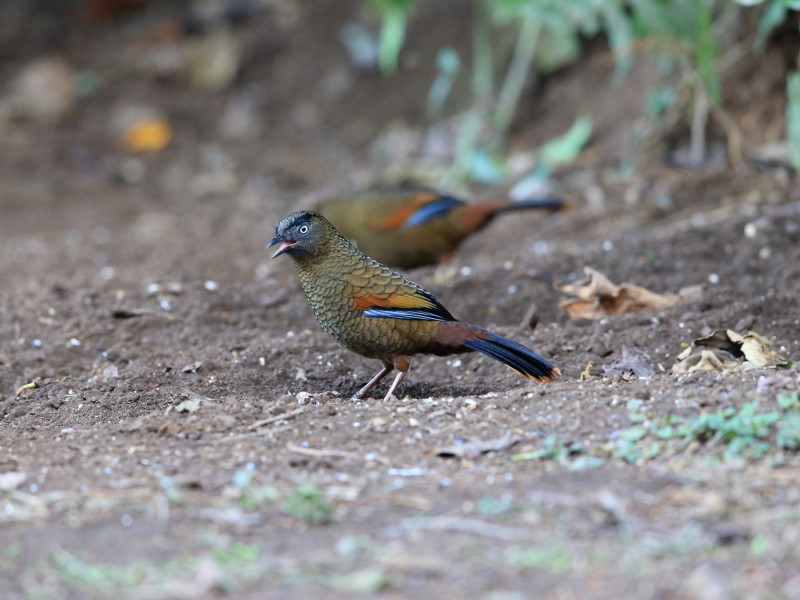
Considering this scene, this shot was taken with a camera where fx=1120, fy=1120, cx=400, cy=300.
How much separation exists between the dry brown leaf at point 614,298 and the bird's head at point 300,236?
140 cm

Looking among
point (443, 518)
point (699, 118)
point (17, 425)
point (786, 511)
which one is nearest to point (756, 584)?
point (786, 511)

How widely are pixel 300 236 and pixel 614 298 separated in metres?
1.68

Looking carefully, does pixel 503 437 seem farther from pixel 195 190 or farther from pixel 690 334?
pixel 195 190

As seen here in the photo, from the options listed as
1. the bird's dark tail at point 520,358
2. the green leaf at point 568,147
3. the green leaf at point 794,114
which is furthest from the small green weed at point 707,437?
the green leaf at point 568,147

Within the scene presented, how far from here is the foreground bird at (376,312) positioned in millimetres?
4652

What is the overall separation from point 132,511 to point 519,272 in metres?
3.46

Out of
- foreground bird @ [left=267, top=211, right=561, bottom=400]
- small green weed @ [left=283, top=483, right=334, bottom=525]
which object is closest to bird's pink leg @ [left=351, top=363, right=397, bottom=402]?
foreground bird @ [left=267, top=211, right=561, bottom=400]

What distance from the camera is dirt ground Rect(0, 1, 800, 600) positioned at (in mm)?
2859

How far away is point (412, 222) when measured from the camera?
7023 mm

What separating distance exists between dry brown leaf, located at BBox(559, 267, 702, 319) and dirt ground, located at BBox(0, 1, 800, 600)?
5.8 inches

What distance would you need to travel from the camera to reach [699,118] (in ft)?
24.7

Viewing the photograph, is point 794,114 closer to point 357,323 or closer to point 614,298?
point 614,298

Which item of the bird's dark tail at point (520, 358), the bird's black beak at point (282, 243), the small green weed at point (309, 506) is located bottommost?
the small green weed at point (309, 506)

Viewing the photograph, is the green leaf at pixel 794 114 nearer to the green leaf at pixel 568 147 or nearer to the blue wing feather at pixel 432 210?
the blue wing feather at pixel 432 210
